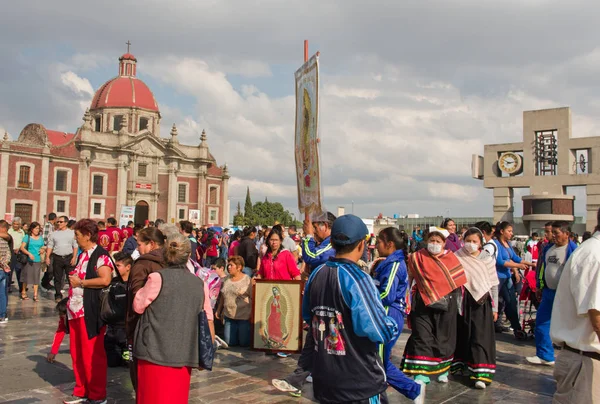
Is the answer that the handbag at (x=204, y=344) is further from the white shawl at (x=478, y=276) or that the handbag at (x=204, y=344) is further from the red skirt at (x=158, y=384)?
the white shawl at (x=478, y=276)

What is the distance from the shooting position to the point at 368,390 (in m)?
3.04

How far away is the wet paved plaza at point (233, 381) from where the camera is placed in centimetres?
531

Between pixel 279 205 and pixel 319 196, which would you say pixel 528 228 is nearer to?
pixel 319 196

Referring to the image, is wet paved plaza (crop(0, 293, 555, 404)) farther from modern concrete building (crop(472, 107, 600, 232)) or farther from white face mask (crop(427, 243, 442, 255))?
modern concrete building (crop(472, 107, 600, 232))

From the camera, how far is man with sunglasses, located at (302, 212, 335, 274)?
19.7 feet

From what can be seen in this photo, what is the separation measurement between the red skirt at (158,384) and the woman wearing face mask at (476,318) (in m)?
3.58

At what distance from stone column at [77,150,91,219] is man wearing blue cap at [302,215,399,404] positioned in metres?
52.6

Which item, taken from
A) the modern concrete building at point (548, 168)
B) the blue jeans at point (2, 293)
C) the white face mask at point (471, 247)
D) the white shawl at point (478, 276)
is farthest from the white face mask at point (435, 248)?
the modern concrete building at point (548, 168)

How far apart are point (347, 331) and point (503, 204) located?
4698 cm

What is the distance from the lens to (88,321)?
497 centimetres

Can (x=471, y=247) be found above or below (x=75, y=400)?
above

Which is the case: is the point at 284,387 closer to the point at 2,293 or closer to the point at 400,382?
the point at 400,382

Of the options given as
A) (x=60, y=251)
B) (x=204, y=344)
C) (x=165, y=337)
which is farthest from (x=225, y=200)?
(x=165, y=337)

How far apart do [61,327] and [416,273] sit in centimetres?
392
